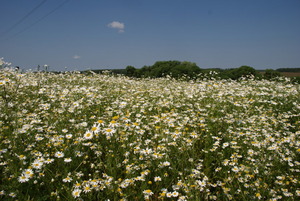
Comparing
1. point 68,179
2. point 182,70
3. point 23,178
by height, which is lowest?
point 68,179

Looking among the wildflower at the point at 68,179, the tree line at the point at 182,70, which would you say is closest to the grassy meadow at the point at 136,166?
the wildflower at the point at 68,179

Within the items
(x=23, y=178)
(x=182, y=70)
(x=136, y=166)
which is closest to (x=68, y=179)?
(x=23, y=178)

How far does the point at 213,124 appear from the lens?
14.3ft

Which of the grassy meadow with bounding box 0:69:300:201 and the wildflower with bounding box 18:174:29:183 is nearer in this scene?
the wildflower with bounding box 18:174:29:183

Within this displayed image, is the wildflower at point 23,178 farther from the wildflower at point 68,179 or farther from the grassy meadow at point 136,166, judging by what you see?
the wildflower at point 68,179

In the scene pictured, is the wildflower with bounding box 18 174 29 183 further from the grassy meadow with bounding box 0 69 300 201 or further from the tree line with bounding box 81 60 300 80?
the tree line with bounding box 81 60 300 80

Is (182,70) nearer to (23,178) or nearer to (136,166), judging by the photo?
(136,166)

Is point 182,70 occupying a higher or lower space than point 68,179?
higher

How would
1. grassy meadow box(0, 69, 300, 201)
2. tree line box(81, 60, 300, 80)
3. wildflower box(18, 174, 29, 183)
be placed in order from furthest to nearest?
tree line box(81, 60, 300, 80)
grassy meadow box(0, 69, 300, 201)
wildflower box(18, 174, 29, 183)

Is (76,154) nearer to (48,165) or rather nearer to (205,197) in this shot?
(48,165)

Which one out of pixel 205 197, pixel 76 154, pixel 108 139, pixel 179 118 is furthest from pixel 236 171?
pixel 76 154

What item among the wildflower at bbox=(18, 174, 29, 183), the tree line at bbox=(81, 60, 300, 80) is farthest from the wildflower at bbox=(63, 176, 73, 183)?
the tree line at bbox=(81, 60, 300, 80)

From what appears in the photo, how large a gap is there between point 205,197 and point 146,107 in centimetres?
→ 332

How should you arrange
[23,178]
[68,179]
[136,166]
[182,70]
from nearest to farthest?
[23,178] < [68,179] < [136,166] < [182,70]
